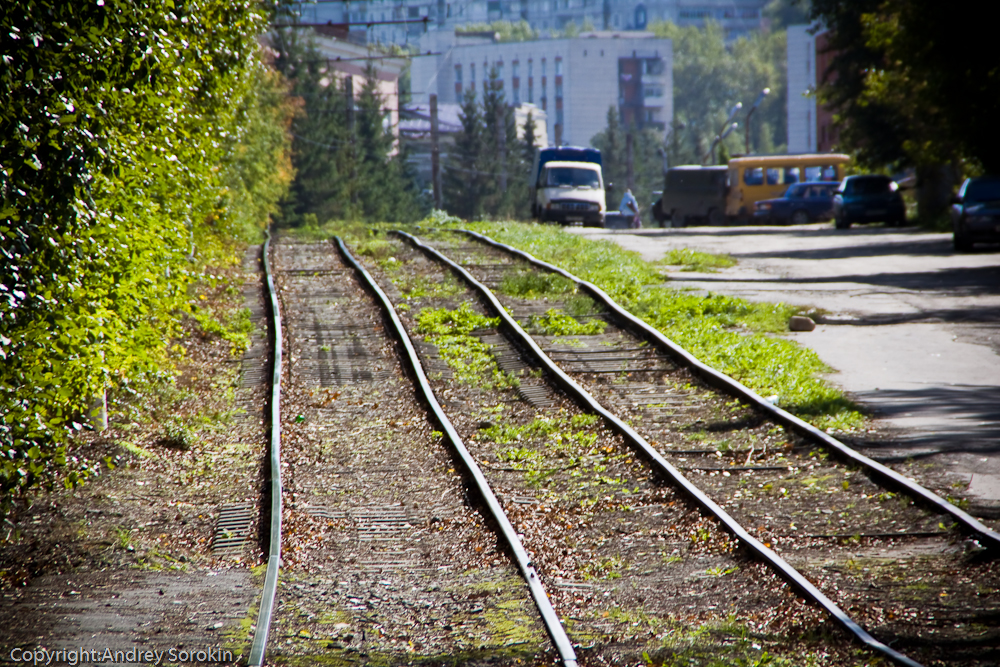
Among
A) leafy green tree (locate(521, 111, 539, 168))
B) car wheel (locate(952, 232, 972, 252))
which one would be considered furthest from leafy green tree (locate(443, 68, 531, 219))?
car wheel (locate(952, 232, 972, 252))

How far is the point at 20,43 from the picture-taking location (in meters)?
5.46

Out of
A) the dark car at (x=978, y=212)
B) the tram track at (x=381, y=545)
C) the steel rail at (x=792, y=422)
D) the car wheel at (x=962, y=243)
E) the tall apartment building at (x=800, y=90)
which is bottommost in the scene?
the tram track at (x=381, y=545)

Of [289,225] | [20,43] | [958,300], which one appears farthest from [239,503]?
[289,225]

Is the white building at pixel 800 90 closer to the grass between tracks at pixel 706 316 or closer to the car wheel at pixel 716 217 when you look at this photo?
the car wheel at pixel 716 217

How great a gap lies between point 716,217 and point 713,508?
41.3m

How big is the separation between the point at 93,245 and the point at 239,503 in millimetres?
2076

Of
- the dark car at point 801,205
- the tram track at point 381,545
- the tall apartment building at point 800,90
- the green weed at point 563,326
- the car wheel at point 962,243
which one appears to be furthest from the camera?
the tall apartment building at point 800,90

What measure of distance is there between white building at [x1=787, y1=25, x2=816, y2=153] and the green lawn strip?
328 ft

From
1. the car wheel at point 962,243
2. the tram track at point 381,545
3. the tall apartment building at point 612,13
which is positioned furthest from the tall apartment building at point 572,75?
the tram track at point 381,545

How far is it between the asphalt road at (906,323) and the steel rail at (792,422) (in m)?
0.41

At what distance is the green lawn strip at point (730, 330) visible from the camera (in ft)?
33.0

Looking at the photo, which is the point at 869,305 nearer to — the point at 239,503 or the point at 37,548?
the point at 239,503

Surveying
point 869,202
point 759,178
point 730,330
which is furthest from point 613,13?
point 730,330

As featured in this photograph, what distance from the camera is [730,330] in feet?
46.6
